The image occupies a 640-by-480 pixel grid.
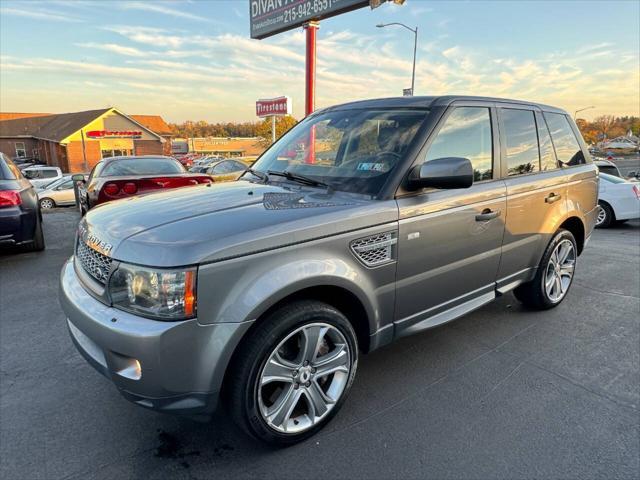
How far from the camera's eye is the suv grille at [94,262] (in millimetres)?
2162

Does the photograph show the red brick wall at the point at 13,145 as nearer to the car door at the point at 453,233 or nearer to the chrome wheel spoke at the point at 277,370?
the car door at the point at 453,233

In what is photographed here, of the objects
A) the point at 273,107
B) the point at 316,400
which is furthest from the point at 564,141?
the point at 273,107

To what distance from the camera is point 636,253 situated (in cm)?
692

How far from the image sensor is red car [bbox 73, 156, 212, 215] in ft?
20.8

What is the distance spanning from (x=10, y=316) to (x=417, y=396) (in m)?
3.84

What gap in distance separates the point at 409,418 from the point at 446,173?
59.6 inches

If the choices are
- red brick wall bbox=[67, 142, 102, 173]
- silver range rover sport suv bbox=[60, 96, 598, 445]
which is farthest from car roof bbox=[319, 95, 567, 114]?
red brick wall bbox=[67, 142, 102, 173]

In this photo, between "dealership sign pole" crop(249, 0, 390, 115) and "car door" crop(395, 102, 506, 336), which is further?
"dealership sign pole" crop(249, 0, 390, 115)

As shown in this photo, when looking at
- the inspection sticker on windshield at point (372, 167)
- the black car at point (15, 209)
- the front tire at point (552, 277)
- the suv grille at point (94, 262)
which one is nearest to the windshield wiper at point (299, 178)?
the inspection sticker on windshield at point (372, 167)

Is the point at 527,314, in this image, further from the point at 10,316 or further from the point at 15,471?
the point at 10,316

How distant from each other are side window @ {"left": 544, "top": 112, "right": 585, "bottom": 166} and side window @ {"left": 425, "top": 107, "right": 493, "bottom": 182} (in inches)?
45.4

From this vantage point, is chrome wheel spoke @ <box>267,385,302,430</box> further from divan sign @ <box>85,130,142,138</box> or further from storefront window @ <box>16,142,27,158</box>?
storefront window @ <box>16,142,27,158</box>

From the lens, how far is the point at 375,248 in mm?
2490

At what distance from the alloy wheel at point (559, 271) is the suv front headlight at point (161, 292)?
3.50m
